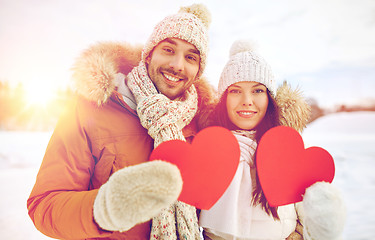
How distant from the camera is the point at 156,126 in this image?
107cm

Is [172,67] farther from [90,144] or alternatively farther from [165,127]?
[90,144]

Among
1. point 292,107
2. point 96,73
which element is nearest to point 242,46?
point 292,107

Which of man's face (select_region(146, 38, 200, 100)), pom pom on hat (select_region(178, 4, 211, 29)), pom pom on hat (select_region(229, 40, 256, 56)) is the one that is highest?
pom pom on hat (select_region(178, 4, 211, 29))

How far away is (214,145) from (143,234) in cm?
62

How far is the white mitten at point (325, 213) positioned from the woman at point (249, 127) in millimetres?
306

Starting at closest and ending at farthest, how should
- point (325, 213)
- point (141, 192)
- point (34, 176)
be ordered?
point (141, 192) < point (325, 213) < point (34, 176)

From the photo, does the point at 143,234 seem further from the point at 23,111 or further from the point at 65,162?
the point at 23,111

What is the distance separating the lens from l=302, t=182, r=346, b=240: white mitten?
727 millimetres

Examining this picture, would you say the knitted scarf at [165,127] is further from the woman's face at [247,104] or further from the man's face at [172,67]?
the woman's face at [247,104]

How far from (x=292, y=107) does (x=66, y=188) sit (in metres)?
1.27

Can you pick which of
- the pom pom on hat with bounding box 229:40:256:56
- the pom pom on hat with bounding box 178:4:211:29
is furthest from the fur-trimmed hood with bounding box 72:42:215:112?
the pom pom on hat with bounding box 229:40:256:56

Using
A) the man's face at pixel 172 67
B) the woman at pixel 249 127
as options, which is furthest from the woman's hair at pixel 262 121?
the man's face at pixel 172 67

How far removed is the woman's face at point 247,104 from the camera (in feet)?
3.99

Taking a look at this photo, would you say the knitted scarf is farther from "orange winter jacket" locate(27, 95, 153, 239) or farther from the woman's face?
the woman's face
